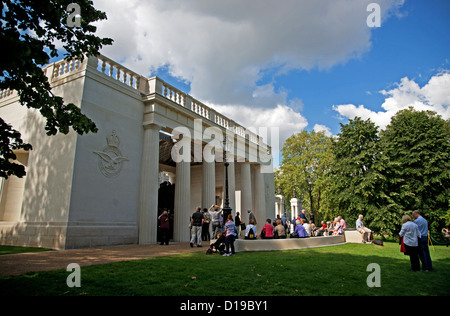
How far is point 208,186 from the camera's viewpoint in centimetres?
2155

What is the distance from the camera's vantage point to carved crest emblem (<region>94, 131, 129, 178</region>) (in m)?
14.3

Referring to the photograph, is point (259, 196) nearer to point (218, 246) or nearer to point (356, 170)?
point (356, 170)

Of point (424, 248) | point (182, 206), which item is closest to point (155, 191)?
point (182, 206)

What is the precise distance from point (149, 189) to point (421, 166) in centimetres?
2386

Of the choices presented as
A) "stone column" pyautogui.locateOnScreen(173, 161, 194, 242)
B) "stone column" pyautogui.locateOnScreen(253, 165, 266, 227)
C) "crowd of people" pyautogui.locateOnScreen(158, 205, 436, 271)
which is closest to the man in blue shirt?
"crowd of people" pyautogui.locateOnScreen(158, 205, 436, 271)

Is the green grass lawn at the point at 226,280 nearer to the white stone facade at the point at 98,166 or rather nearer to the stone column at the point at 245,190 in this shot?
the white stone facade at the point at 98,166

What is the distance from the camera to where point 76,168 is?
514 inches

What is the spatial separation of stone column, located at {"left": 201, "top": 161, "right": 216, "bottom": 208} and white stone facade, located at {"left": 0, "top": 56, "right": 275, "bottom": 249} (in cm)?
279

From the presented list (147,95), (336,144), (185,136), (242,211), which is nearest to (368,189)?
(336,144)

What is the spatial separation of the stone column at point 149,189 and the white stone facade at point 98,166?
0.18 feet

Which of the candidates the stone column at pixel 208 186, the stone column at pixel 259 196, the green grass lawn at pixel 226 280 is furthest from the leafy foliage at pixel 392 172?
the green grass lawn at pixel 226 280

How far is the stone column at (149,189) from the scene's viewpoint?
1566 cm

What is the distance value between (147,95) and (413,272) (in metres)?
14.9
